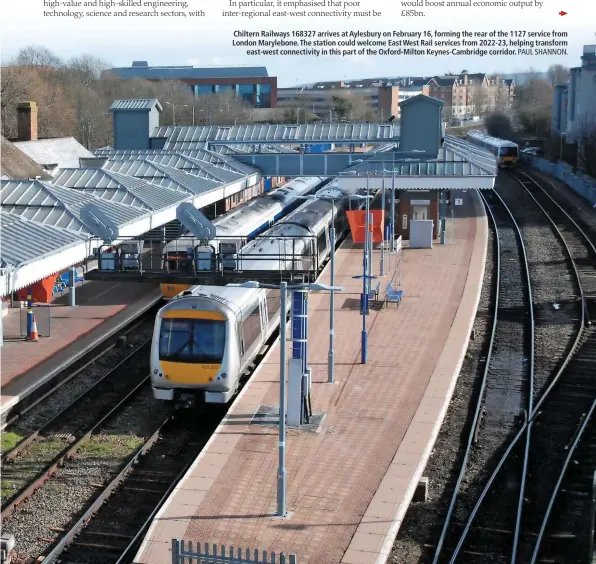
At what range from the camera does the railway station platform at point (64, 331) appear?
1920 cm

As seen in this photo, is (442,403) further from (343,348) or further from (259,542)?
(259,542)

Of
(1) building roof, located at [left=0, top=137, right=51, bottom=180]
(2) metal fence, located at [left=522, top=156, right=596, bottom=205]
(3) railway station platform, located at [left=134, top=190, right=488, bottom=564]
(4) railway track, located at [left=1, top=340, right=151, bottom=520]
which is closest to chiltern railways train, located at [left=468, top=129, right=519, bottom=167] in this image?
(2) metal fence, located at [left=522, top=156, right=596, bottom=205]

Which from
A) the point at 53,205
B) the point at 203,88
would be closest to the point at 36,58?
the point at 203,88

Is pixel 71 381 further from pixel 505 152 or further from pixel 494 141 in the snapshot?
pixel 494 141

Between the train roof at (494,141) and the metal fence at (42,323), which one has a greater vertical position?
the train roof at (494,141)

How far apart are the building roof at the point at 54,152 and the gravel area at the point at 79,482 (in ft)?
62.2

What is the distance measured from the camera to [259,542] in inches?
480

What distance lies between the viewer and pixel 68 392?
19719mm

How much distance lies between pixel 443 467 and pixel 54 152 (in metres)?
26.1

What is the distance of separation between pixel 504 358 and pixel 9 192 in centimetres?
1278

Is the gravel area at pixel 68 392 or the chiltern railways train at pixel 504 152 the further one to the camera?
the chiltern railways train at pixel 504 152

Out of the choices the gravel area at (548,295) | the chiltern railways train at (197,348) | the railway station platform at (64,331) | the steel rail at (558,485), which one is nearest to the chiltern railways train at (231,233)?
the railway station platform at (64,331)

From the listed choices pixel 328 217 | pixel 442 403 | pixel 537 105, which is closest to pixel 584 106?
pixel 537 105

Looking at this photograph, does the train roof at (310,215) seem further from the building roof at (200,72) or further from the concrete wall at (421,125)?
the building roof at (200,72)
